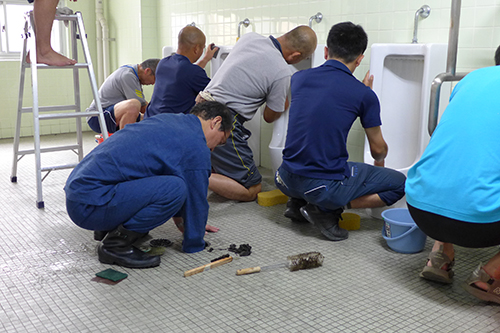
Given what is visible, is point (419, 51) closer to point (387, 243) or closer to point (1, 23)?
point (387, 243)

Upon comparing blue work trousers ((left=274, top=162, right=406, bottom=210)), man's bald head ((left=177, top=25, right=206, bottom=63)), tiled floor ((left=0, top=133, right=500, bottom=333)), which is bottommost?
tiled floor ((left=0, top=133, right=500, bottom=333))

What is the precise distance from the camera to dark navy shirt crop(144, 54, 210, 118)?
3.28 m

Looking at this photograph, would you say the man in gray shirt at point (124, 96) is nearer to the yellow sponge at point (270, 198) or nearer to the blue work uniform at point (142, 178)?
the yellow sponge at point (270, 198)

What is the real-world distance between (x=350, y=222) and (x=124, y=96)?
232 centimetres

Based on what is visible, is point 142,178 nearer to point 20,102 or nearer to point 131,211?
point 131,211

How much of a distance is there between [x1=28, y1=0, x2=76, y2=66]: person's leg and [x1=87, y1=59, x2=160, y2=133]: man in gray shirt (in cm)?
75

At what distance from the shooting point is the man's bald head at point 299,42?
3.01 meters

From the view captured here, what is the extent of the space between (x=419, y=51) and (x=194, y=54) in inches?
65.7

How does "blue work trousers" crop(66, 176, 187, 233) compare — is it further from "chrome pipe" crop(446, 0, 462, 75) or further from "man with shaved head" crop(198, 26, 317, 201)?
"chrome pipe" crop(446, 0, 462, 75)

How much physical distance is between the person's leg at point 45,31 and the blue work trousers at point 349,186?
1.67 meters

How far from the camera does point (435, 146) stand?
1704 mm

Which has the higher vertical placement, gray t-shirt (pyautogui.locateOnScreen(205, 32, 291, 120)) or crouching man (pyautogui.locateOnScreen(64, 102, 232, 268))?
gray t-shirt (pyautogui.locateOnScreen(205, 32, 291, 120))

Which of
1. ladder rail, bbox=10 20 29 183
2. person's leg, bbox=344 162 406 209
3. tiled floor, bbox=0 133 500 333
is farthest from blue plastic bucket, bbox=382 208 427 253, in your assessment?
ladder rail, bbox=10 20 29 183

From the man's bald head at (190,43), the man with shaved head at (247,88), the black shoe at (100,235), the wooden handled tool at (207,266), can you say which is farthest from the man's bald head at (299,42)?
the black shoe at (100,235)
